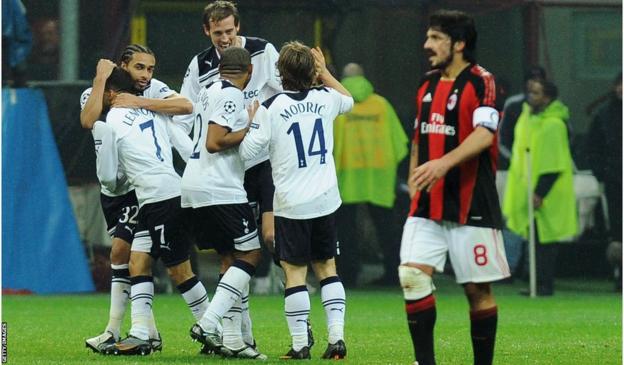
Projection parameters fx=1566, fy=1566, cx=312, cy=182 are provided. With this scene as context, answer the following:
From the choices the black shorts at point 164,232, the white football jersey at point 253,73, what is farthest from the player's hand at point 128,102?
the black shorts at point 164,232

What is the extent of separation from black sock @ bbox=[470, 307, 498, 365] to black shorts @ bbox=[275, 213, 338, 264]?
1460 millimetres

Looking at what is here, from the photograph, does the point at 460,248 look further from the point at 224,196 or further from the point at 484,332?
the point at 224,196

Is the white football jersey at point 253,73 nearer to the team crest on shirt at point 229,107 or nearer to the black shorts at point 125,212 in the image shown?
the black shorts at point 125,212

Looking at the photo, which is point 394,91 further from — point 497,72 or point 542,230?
point 542,230

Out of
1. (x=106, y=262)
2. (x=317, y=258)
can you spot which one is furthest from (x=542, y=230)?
(x=317, y=258)

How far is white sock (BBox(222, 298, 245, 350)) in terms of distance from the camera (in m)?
9.03

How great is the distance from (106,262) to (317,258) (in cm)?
687

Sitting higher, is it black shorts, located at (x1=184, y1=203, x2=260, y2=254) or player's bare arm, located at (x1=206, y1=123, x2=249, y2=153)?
player's bare arm, located at (x1=206, y1=123, x2=249, y2=153)

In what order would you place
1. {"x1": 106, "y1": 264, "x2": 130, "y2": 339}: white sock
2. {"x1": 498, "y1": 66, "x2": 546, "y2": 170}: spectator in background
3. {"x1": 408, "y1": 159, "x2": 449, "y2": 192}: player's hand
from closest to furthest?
{"x1": 408, "y1": 159, "x2": 449, "y2": 192}: player's hand < {"x1": 106, "y1": 264, "x2": 130, "y2": 339}: white sock < {"x1": 498, "y1": 66, "x2": 546, "y2": 170}: spectator in background

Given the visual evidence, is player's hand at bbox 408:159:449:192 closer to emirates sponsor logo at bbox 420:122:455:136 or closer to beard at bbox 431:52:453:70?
emirates sponsor logo at bbox 420:122:455:136

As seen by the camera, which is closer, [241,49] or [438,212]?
[438,212]

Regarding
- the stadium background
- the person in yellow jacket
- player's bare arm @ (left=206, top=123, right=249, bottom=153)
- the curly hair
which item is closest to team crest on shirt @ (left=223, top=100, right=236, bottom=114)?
player's bare arm @ (left=206, top=123, right=249, bottom=153)

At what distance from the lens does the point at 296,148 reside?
8.74 meters

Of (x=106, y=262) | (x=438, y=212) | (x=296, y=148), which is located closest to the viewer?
(x=438, y=212)
